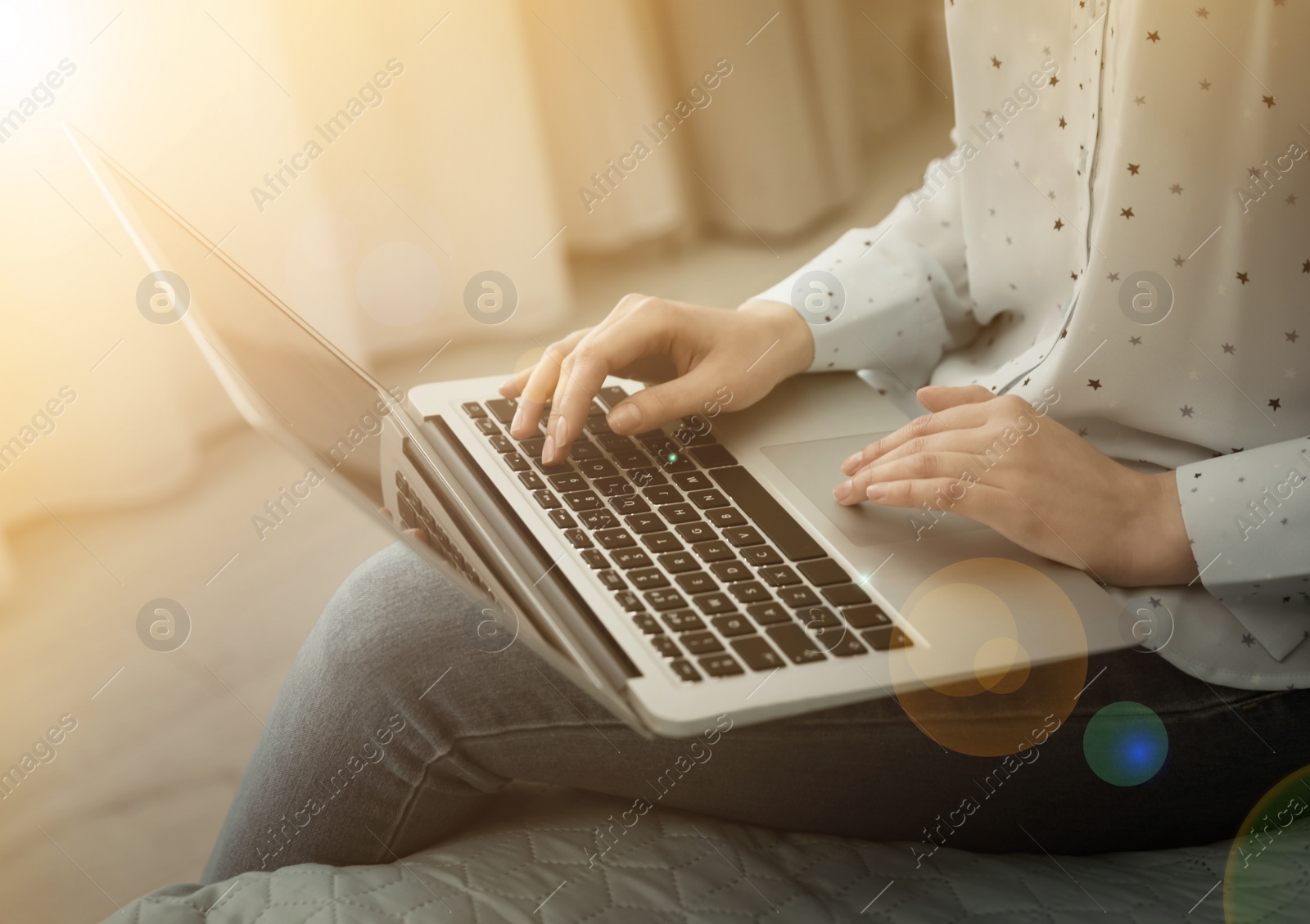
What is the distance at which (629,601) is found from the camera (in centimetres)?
44

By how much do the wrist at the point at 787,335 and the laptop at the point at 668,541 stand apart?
33 mm

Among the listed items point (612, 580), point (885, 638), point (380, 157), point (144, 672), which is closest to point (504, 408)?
point (612, 580)

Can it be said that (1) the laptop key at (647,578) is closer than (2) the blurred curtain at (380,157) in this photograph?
Yes

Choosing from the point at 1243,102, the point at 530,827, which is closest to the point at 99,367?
Answer: the point at 530,827

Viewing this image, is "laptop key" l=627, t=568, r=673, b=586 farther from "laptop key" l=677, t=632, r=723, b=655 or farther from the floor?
the floor

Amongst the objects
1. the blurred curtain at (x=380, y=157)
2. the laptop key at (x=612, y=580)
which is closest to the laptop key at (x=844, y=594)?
the laptop key at (x=612, y=580)

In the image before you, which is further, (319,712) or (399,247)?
(399,247)

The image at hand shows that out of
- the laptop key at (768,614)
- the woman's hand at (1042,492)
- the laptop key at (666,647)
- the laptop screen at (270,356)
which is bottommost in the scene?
the woman's hand at (1042,492)

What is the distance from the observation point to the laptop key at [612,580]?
0.45m

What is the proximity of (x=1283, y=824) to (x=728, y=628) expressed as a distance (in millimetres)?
357

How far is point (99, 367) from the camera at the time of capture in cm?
126

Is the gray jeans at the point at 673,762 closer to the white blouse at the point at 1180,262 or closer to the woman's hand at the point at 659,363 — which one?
the white blouse at the point at 1180,262

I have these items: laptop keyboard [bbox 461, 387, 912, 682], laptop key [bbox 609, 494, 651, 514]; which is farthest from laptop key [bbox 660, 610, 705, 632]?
laptop key [bbox 609, 494, 651, 514]

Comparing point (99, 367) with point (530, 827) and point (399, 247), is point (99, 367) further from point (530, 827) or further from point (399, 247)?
point (530, 827)
